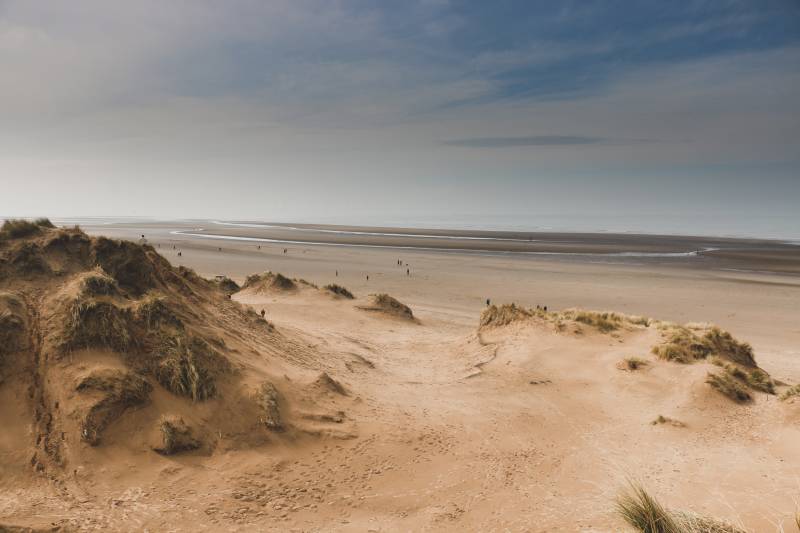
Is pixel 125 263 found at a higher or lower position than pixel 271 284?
higher

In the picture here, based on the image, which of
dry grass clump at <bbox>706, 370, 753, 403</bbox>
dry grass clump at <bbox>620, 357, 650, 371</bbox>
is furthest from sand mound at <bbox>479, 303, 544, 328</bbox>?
dry grass clump at <bbox>706, 370, 753, 403</bbox>

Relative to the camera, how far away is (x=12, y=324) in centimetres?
764

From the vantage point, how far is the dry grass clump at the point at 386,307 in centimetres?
2247

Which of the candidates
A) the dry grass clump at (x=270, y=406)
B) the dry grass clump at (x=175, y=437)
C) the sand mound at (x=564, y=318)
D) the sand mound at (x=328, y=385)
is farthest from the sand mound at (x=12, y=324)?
the sand mound at (x=564, y=318)

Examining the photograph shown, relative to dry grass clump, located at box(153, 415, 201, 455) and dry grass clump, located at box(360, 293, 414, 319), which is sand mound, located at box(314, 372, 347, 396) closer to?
dry grass clump, located at box(153, 415, 201, 455)

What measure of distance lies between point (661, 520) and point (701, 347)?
1112cm

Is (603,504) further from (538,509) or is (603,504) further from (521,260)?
(521,260)

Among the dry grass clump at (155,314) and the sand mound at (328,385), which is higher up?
the dry grass clump at (155,314)

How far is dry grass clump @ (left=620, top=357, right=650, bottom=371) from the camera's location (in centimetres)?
1308

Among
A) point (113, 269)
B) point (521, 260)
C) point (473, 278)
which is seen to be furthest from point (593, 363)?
point (521, 260)

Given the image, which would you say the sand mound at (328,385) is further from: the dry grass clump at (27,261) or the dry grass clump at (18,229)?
the dry grass clump at (18,229)

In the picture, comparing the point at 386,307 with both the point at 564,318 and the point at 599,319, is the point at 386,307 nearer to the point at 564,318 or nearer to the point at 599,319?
the point at 564,318

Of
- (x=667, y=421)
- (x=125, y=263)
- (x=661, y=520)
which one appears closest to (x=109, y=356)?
(x=125, y=263)

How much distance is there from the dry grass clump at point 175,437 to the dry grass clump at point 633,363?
1182cm
